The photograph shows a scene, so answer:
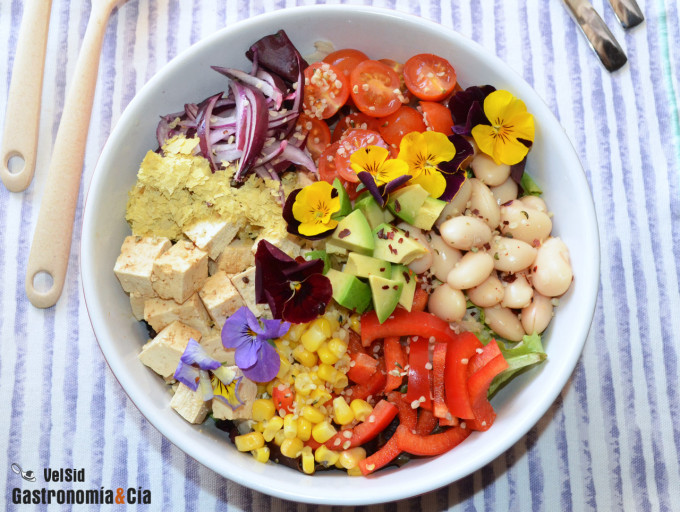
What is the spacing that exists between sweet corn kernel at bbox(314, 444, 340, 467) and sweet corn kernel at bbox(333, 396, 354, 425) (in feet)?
0.24

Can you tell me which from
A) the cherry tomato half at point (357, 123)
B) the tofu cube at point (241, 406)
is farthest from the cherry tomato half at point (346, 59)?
the tofu cube at point (241, 406)

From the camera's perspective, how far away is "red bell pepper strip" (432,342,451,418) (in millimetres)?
1509

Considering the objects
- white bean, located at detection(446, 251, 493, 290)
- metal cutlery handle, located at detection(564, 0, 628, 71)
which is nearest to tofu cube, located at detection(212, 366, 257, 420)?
white bean, located at detection(446, 251, 493, 290)

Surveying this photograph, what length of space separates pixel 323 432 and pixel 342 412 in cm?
7

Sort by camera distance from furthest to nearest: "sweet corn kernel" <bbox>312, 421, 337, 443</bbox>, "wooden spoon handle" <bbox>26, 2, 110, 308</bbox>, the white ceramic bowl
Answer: "wooden spoon handle" <bbox>26, 2, 110, 308</bbox> → "sweet corn kernel" <bbox>312, 421, 337, 443</bbox> → the white ceramic bowl

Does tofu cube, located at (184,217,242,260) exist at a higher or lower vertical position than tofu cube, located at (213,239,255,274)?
higher

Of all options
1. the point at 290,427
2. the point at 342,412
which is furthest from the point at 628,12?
the point at 290,427

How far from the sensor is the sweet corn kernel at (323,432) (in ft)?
5.02

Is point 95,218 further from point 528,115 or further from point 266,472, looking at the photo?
point 528,115

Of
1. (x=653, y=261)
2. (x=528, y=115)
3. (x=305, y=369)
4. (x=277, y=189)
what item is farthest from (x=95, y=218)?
(x=653, y=261)

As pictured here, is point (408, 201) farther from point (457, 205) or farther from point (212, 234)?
point (212, 234)

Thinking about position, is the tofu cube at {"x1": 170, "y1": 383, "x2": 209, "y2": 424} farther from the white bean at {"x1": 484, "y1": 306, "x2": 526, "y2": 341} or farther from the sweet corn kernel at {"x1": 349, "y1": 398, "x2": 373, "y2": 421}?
the white bean at {"x1": 484, "y1": 306, "x2": 526, "y2": 341}

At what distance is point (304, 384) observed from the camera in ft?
5.03

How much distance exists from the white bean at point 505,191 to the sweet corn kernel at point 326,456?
75 centimetres
